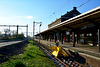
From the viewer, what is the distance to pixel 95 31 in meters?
15.6

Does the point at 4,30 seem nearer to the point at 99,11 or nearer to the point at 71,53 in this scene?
the point at 71,53

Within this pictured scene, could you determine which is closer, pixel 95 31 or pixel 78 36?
pixel 95 31

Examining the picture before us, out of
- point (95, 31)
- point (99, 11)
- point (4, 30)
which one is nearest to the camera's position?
point (99, 11)

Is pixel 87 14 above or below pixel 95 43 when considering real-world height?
above

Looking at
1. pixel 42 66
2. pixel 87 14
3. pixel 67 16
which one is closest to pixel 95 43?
pixel 87 14

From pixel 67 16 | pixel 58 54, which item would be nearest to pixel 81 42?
pixel 58 54

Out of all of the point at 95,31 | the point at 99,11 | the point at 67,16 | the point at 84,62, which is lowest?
the point at 84,62

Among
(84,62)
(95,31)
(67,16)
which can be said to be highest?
(67,16)

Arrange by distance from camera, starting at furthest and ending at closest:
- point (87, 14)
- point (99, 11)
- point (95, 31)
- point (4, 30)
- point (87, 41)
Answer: point (4, 30)
point (87, 41)
point (95, 31)
point (87, 14)
point (99, 11)

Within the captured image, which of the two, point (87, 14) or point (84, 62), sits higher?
point (87, 14)

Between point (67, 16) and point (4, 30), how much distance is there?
46.9 m

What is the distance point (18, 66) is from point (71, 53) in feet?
23.2

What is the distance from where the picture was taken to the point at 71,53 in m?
11.8

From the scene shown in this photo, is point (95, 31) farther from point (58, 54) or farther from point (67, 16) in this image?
point (67, 16)
